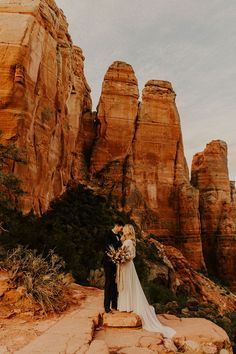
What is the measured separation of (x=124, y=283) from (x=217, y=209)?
1160 inches

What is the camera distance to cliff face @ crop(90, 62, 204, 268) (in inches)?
1158

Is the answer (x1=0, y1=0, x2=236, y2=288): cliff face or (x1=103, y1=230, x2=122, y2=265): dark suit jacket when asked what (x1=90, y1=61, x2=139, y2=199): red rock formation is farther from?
(x1=103, y1=230, x2=122, y2=265): dark suit jacket

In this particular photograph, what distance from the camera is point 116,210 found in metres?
25.8

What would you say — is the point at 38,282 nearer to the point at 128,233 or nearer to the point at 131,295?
the point at 131,295

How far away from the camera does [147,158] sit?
30.6 metres

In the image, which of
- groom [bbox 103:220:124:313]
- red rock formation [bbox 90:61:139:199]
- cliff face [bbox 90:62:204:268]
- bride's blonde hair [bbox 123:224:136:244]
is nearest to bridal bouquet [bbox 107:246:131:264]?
groom [bbox 103:220:124:313]

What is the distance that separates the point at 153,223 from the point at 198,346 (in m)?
24.0

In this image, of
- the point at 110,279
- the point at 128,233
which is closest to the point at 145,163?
the point at 128,233

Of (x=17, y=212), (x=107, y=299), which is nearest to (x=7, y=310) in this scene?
(x=107, y=299)

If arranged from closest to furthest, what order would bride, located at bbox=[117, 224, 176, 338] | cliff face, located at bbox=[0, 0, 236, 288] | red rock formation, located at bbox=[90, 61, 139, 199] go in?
bride, located at bbox=[117, 224, 176, 338] < cliff face, located at bbox=[0, 0, 236, 288] < red rock formation, located at bbox=[90, 61, 139, 199]

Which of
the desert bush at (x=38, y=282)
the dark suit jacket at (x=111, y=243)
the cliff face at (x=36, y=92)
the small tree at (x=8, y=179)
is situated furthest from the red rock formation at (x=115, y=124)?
the dark suit jacket at (x=111, y=243)

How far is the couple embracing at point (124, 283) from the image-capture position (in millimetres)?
6587

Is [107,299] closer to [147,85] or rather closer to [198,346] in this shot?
[198,346]

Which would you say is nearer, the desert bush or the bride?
the bride
